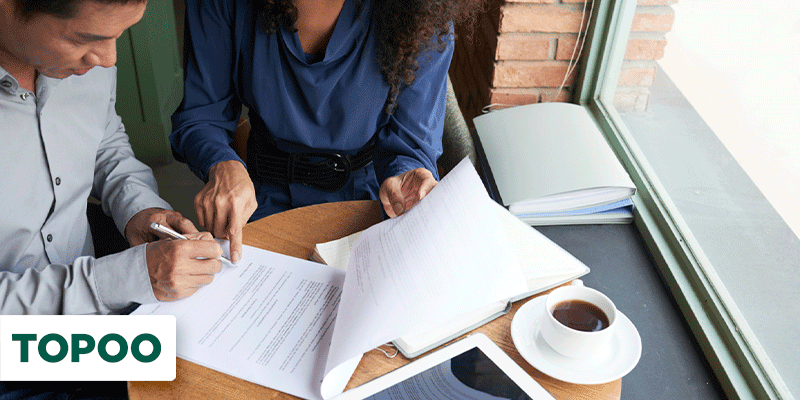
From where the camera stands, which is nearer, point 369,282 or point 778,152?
point 369,282

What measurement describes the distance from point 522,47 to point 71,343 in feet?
4.86

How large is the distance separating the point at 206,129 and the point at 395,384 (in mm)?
831

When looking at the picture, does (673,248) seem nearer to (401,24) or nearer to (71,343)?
(401,24)

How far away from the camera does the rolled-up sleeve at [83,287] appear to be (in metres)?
0.97

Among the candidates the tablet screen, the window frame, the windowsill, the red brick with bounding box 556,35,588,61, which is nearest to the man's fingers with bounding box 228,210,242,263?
the tablet screen

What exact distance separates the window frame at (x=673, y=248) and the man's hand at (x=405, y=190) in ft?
1.77

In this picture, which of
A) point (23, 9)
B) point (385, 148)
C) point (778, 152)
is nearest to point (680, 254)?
point (778, 152)

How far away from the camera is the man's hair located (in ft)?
2.91

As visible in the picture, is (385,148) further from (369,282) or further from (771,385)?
(771,385)

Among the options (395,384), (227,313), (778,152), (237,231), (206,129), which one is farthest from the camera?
(206,129)

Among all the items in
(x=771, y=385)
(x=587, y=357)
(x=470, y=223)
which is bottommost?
(x=771, y=385)

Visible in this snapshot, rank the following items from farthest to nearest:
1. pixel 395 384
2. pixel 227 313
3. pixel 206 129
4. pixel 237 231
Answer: pixel 206 129 → pixel 237 231 → pixel 227 313 → pixel 395 384

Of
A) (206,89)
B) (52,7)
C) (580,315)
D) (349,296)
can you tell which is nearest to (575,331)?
(580,315)

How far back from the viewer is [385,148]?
146 centimetres
